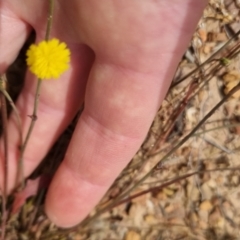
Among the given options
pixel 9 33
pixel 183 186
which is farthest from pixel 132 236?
pixel 9 33

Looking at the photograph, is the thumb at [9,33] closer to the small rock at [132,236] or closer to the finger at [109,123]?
the finger at [109,123]

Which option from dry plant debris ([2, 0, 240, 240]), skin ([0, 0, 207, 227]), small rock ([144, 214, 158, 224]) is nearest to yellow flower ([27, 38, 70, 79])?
skin ([0, 0, 207, 227])

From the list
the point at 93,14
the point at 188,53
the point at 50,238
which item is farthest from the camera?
the point at 188,53

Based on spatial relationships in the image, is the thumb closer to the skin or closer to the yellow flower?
the skin

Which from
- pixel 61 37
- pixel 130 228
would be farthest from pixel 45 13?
pixel 130 228

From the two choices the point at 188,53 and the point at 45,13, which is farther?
the point at 188,53

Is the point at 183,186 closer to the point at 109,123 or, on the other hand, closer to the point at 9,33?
the point at 109,123

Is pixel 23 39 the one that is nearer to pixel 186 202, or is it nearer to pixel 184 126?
pixel 184 126
